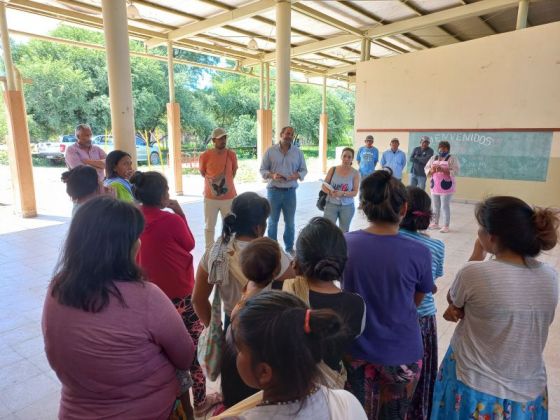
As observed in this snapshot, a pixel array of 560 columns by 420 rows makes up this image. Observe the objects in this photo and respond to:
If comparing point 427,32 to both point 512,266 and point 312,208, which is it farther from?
point 512,266

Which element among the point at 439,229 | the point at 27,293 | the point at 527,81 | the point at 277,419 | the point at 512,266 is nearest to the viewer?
the point at 277,419

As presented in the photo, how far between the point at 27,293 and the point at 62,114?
16.6 m

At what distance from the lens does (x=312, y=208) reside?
738cm

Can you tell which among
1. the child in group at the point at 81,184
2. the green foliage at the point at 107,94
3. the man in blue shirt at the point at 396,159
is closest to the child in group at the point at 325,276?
the child in group at the point at 81,184

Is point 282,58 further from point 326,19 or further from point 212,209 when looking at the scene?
point 212,209

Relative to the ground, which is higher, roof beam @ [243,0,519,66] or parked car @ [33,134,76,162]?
roof beam @ [243,0,519,66]

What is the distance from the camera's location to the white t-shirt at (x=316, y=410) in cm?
73

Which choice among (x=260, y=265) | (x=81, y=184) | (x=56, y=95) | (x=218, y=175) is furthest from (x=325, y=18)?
(x=56, y=95)

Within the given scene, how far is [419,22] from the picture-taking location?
309 inches

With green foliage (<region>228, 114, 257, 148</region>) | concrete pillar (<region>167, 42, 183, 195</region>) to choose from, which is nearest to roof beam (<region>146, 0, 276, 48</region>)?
concrete pillar (<region>167, 42, 183, 195</region>)

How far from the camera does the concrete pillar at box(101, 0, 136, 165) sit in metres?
4.16

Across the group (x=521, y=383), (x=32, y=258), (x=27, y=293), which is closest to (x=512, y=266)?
(x=521, y=383)

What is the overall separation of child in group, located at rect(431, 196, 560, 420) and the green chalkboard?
7168mm

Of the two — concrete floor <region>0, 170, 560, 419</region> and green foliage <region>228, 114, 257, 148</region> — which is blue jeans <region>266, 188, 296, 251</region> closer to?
concrete floor <region>0, 170, 560, 419</region>
